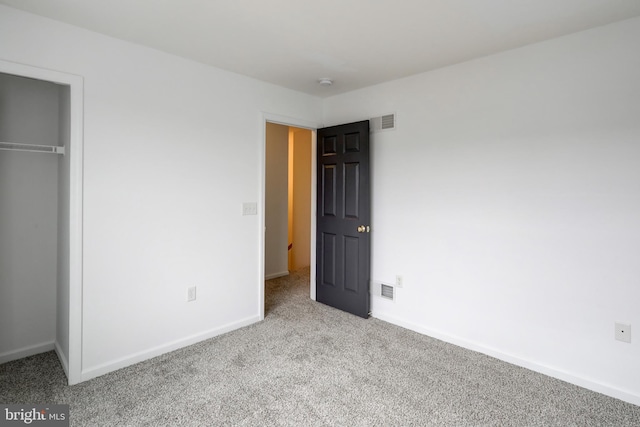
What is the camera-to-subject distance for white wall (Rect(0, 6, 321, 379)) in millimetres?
2318

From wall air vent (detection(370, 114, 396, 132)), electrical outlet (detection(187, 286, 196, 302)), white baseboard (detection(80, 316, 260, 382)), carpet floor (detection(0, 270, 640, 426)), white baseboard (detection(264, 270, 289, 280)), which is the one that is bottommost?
carpet floor (detection(0, 270, 640, 426))

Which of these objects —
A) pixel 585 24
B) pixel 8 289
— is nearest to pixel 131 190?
pixel 8 289

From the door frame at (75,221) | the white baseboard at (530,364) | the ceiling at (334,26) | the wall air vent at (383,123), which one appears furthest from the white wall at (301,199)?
the door frame at (75,221)

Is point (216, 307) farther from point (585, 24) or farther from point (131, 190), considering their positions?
point (585, 24)

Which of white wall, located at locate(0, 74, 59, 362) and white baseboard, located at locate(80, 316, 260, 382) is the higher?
white wall, located at locate(0, 74, 59, 362)

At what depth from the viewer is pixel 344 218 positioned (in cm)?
361

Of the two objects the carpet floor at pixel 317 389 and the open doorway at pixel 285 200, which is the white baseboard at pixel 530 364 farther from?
the open doorway at pixel 285 200

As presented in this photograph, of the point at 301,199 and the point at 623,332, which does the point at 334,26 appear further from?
the point at 301,199

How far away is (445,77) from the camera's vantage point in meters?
2.92

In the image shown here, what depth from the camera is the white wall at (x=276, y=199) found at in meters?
4.89

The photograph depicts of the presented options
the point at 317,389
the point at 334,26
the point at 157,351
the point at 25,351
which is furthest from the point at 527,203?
the point at 25,351

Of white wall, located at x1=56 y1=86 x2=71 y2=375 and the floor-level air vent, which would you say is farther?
the floor-level air vent

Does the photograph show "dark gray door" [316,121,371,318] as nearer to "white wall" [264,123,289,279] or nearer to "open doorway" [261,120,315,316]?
"open doorway" [261,120,315,316]

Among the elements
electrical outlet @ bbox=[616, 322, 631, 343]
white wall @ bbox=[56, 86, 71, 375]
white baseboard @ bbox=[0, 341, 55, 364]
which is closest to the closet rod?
white wall @ bbox=[56, 86, 71, 375]
